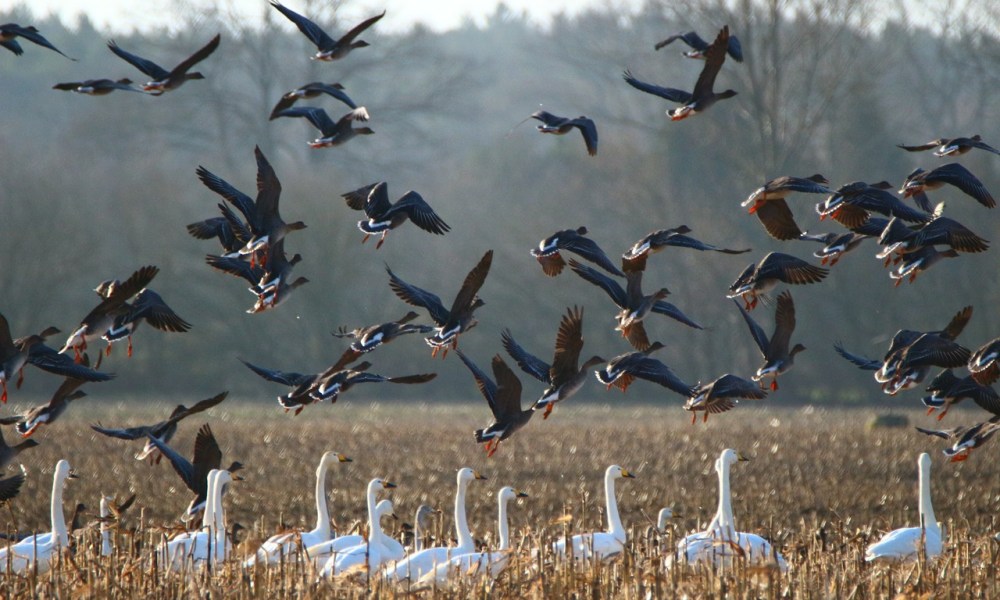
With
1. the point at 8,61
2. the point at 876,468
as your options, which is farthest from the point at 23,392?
the point at 8,61

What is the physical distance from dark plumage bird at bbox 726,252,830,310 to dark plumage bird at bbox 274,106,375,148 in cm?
311

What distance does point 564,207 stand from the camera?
4325 cm

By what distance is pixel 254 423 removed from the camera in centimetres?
2603

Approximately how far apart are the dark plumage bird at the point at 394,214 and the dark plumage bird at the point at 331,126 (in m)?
0.52

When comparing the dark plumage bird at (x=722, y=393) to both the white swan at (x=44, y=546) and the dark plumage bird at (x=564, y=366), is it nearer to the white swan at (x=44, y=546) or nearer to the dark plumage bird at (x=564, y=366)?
the dark plumage bird at (x=564, y=366)

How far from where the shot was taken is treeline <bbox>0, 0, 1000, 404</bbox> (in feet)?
121

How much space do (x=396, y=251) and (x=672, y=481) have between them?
26.1m

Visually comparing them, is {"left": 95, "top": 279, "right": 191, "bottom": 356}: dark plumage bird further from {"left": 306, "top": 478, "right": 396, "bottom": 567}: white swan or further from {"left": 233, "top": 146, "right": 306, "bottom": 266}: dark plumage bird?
{"left": 306, "top": 478, "right": 396, "bottom": 567}: white swan

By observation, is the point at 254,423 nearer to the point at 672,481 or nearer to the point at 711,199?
the point at 672,481

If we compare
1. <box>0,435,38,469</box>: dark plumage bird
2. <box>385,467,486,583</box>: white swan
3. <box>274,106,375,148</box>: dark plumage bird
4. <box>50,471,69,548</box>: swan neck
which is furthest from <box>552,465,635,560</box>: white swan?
<box>0,435,38,469</box>: dark plumage bird

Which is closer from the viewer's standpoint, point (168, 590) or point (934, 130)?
point (168, 590)

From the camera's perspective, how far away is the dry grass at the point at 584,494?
7863 mm

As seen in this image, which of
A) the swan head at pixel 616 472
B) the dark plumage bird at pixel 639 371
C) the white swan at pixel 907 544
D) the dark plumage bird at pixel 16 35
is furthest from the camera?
the swan head at pixel 616 472

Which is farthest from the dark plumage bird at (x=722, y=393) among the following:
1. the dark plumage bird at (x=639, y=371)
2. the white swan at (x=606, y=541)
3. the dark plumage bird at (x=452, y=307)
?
the dark plumage bird at (x=452, y=307)
